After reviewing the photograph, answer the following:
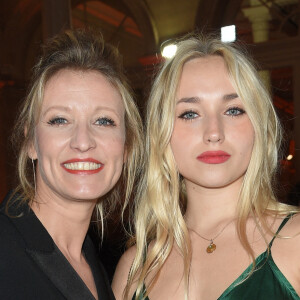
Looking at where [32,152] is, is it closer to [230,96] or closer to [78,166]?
[78,166]

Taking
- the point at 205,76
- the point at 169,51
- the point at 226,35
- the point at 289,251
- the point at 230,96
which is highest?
the point at 226,35

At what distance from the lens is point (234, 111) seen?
92.7 inches

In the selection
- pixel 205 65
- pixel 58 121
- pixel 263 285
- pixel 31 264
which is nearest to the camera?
pixel 31 264

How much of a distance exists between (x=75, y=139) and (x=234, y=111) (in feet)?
2.33

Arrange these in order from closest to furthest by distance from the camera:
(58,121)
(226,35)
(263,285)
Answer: (263,285) < (58,121) < (226,35)

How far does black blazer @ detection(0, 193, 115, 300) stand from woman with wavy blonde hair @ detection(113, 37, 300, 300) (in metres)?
0.48

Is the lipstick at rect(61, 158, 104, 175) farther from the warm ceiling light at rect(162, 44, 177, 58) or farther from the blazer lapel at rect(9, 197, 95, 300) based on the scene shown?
the warm ceiling light at rect(162, 44, 177, 58)

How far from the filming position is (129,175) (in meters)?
2.54

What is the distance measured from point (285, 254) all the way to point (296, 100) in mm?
5099

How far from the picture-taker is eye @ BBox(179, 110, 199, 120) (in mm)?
2374

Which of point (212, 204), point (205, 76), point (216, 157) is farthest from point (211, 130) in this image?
point (212, 204)

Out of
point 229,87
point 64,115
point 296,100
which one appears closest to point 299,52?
point 296,100

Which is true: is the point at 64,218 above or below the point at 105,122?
below

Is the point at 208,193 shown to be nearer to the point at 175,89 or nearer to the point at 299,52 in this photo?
the point at 175,89
